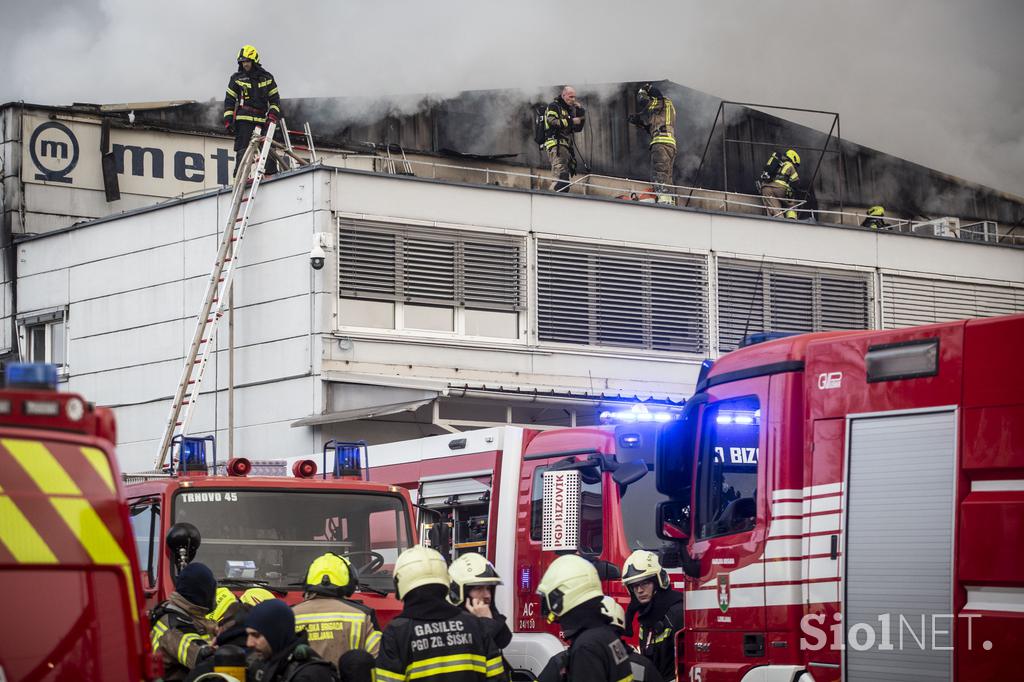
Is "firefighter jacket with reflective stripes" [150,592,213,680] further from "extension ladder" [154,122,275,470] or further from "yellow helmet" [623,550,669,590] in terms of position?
"extension ladder" [154,122,275,470]

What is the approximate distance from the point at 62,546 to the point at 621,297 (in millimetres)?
19136

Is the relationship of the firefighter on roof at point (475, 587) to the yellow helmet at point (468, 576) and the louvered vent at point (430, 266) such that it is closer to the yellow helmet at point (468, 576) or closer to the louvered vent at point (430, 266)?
the yellow helmet at point (468, 576)

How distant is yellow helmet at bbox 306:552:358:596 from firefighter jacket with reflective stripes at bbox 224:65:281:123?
631 inches

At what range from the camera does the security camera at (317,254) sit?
20.0m

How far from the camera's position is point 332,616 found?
23.9 ft

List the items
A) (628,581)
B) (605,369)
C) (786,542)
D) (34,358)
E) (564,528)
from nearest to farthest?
(786,542) → (628,581) → (564,528) → (605,369) → (34,358)

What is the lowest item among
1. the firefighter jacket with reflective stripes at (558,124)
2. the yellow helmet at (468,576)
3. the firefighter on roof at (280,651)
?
the firefighter on roof at (280,651)

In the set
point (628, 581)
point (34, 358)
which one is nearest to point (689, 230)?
point (34, 358)

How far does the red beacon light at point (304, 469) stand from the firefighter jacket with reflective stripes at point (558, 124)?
1474cm

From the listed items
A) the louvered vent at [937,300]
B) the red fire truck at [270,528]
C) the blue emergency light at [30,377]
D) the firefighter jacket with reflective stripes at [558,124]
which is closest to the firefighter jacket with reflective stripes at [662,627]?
the red fire truck at [270,528]

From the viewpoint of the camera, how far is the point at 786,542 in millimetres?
7922

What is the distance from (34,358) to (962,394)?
65.6ft

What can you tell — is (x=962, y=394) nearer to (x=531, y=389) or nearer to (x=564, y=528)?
(x=564, y=528)

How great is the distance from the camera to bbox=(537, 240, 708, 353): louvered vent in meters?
22.2
